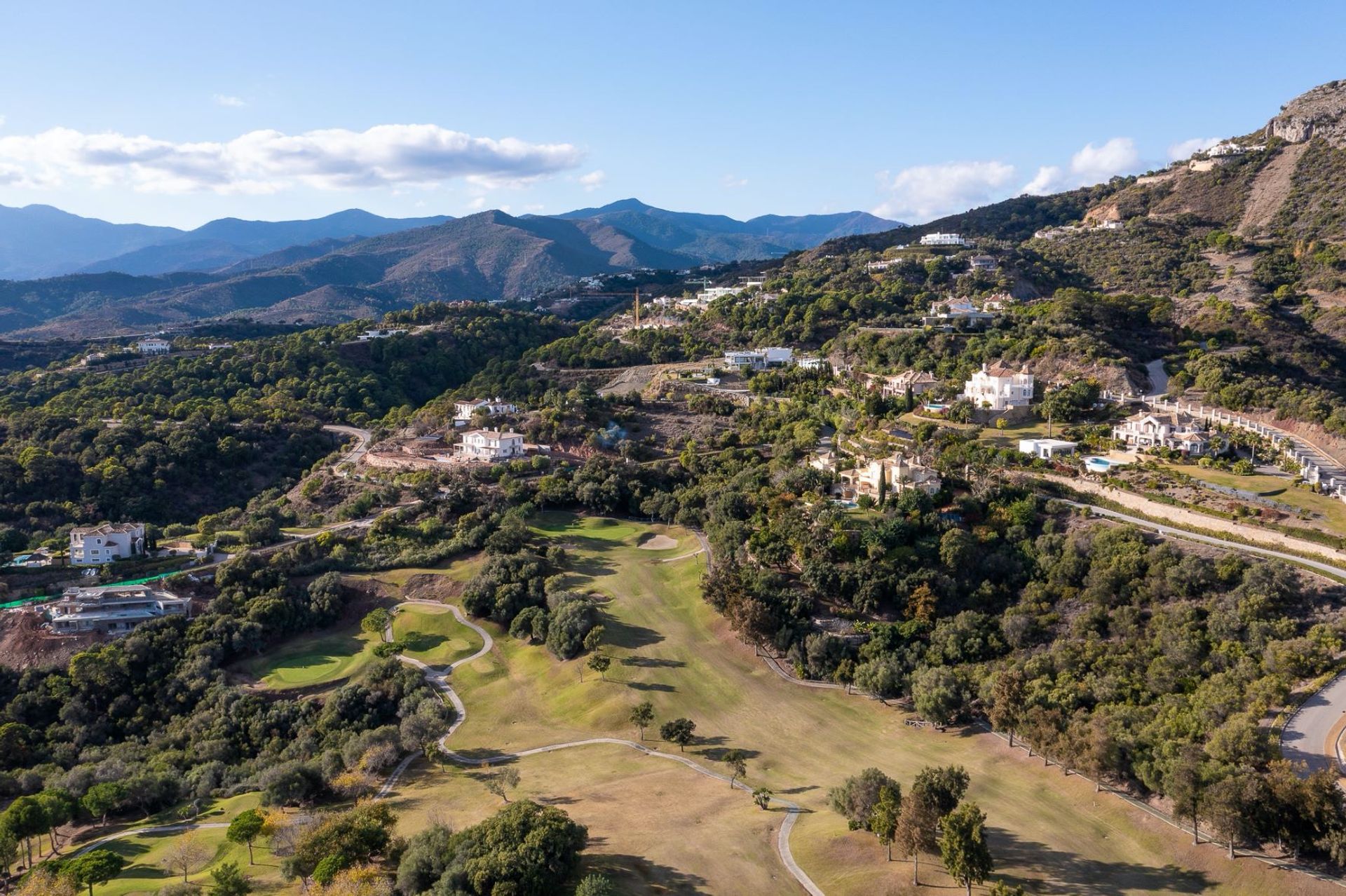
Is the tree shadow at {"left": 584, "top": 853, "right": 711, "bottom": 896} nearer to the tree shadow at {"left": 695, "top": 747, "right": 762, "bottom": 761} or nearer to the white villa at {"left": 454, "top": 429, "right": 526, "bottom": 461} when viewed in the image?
the tree shadow at {"left": 695, "top": 747, "right": 762, "bottom": 761}

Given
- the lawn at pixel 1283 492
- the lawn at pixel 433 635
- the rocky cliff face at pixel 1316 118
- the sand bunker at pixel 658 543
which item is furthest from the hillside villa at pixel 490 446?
Answer: the rocky cliff face at pixel 1316 118

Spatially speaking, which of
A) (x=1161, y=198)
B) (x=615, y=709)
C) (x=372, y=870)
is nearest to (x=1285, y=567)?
(x=615, y=709)

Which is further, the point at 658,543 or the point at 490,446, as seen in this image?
the point at 490,446

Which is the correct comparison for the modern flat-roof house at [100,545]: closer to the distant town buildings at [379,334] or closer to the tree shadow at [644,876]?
the tree shadow at [644,876]

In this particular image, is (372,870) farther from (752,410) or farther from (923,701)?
(752,410)

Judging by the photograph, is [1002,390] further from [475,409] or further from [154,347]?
[154,347]

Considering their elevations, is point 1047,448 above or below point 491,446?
above

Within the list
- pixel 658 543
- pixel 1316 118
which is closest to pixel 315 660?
pixel 658 543
